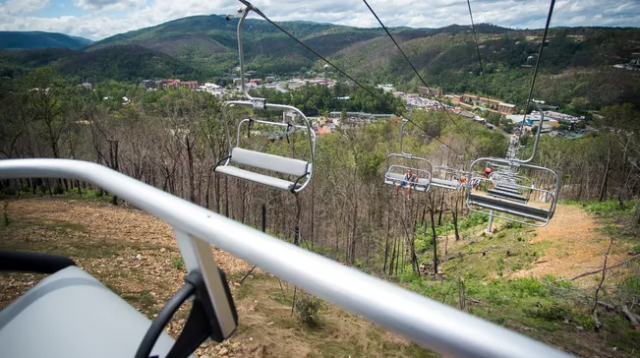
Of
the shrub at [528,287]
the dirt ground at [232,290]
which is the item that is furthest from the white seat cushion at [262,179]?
the shrub at [528,287]

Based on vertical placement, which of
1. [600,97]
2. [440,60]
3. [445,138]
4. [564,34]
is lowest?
[445,138]

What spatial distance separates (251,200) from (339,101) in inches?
354

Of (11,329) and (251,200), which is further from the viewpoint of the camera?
(251,200)

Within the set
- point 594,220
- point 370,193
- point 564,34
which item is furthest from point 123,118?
point 564,34

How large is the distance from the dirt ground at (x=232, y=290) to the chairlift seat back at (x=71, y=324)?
3.21ft

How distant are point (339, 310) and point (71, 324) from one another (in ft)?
14.4

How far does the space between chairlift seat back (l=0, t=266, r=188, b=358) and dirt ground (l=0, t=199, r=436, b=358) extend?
38.5 inches

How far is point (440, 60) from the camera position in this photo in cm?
3741

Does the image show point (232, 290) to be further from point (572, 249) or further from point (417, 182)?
point (572, 249)

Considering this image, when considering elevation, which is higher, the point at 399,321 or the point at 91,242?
the point at 399,321

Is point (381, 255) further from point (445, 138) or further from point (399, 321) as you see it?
point (399, 321)

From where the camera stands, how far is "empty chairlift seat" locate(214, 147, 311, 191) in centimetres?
281

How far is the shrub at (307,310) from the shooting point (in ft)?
17.0

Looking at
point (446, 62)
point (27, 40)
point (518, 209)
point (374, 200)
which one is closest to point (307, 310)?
point (518, 209)
